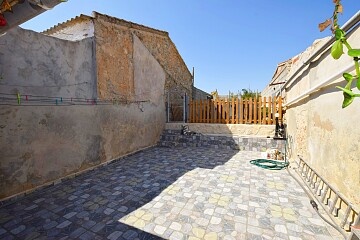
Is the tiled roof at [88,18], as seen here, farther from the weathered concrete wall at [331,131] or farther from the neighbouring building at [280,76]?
the neighbouring building at [280,76]

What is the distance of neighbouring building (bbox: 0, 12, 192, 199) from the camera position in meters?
3.71

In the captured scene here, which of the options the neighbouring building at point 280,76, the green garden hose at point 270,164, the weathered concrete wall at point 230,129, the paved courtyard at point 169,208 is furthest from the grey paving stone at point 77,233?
the neighbouring building at point 280,76

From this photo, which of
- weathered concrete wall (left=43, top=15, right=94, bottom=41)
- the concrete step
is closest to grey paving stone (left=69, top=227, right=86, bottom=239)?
weathered concrete wall (left=43, top=15, right=94, bottom=41)

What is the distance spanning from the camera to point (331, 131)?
3168mm

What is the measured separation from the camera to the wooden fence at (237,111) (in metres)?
8.55

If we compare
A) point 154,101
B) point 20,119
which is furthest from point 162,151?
point 20,119

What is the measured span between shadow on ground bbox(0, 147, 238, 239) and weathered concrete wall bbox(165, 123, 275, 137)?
3.19 metres

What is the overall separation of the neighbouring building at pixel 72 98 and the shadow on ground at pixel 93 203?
493mm

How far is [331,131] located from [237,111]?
5.89m

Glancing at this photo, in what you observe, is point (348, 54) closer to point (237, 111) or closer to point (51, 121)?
point (51, 121)

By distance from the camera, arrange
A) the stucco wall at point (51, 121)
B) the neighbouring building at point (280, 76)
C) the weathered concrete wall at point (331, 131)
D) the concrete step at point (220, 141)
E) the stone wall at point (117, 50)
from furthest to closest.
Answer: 1. the neighbouring building at point (280, 76)
2. the concrete step at point (220, 141)
3. the stone wall at point (117, 50)
4. the stucco wall at point (51, 121)
5. the weathered concrete wall at point (331, 131)

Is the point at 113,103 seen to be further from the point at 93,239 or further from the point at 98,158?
the point at 93,239

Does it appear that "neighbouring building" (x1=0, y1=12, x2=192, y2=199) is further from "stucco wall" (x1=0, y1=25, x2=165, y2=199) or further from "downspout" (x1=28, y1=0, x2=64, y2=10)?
"downspout" (x1=28, y1=0, x2=64, y2=10)

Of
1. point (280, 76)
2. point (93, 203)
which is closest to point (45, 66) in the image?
point (93, 203)
